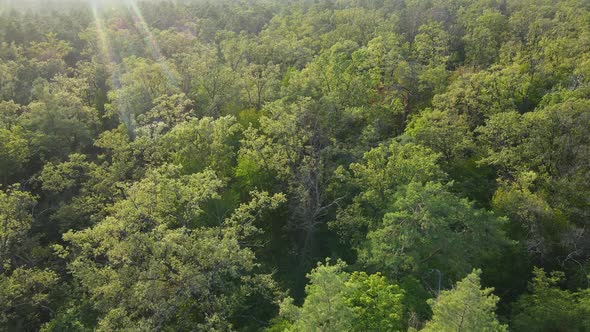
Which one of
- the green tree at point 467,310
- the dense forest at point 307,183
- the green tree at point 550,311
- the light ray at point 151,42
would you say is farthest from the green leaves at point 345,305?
the light ray at point 151,42

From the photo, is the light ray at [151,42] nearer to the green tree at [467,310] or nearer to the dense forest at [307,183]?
the dense forest at [307,183]

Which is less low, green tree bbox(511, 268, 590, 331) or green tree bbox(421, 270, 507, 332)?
green tree bbox(421, 270, 507, 332)

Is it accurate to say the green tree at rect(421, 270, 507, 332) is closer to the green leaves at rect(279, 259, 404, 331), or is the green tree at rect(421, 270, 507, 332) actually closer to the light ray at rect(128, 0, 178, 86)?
the green leaves at rect(279, 259, 404, 331)

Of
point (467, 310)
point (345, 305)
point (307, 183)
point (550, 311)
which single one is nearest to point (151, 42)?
point (307, 183)

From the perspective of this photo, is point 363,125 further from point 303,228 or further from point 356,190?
point 303,228

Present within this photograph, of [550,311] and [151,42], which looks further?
[151,42]

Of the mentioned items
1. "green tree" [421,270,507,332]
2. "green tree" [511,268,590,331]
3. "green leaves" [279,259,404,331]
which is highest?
"green tree" [421,270,507,332]

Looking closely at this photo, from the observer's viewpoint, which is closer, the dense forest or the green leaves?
the green leaves

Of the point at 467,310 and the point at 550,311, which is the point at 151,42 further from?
the point at 467,310

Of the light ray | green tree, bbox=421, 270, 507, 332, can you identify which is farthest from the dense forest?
the light ray

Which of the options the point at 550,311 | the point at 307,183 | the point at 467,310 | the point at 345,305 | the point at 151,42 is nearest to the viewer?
the point at 467,310
